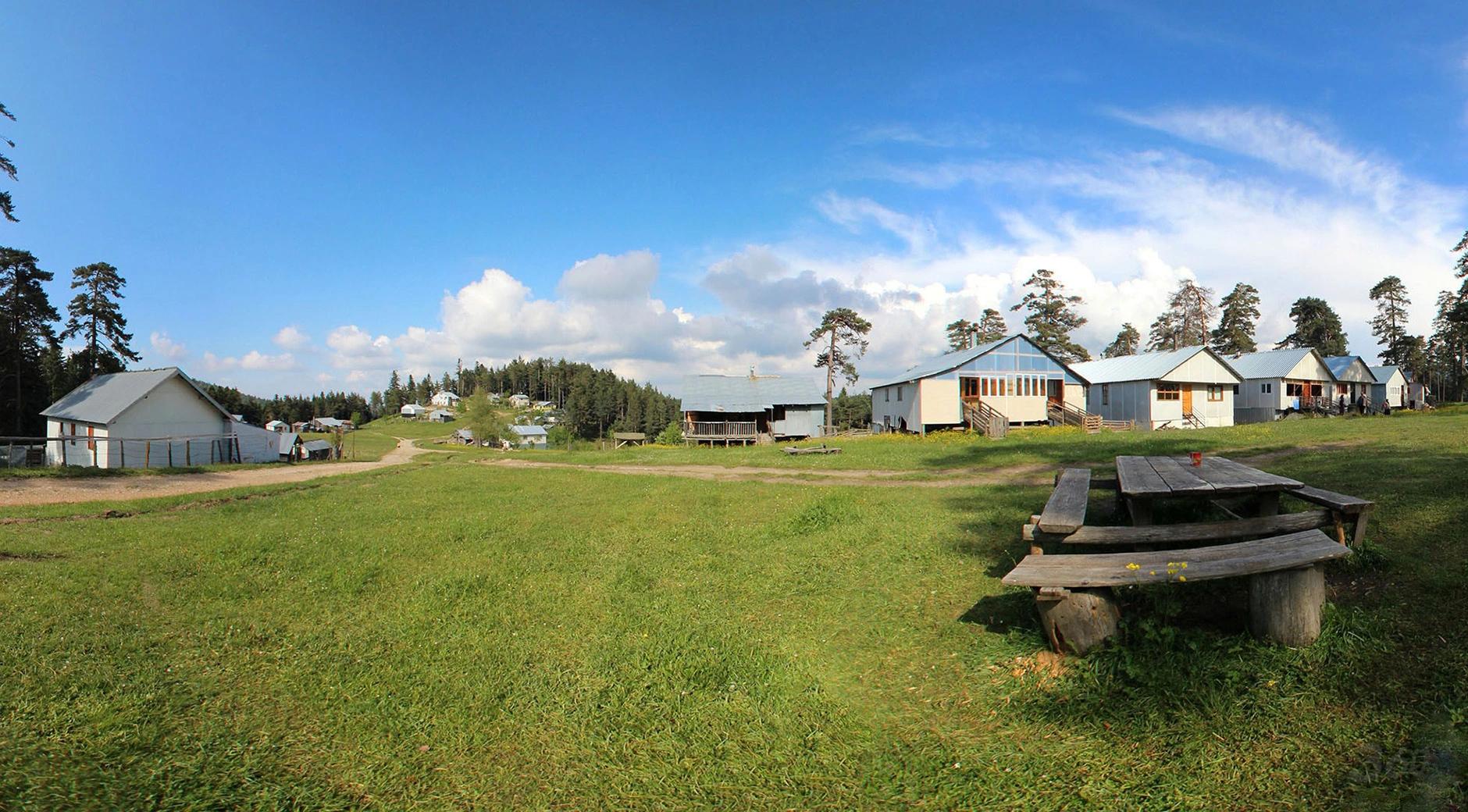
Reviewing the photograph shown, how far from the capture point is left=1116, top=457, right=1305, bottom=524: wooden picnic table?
543 cm

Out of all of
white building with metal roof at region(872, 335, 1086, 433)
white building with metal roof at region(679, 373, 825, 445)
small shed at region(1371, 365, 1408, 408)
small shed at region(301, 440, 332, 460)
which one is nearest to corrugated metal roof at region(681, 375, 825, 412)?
white building with metal roof at region(679, 373, 825, 445)

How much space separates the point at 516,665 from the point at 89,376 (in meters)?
49.3

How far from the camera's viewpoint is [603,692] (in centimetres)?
437

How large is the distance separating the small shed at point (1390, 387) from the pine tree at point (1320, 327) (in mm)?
10605

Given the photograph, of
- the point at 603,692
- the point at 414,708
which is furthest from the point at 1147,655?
the point at 414,708

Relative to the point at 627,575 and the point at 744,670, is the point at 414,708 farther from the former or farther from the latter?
the point at 627,575

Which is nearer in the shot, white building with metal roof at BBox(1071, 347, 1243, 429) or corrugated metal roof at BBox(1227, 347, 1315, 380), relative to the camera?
white building with metal roof at BBox(1071, 347, 1243, 429)

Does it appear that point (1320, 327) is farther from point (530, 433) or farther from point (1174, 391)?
point (530, 433)

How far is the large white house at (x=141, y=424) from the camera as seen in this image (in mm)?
27828

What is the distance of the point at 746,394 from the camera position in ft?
157

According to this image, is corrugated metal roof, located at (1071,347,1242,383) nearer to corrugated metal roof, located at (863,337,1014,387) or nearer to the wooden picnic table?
corrugated metal roof, located at (863,337,1014,387)

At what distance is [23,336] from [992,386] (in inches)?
2123

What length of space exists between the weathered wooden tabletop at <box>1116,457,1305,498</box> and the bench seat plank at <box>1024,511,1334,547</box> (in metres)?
0.39

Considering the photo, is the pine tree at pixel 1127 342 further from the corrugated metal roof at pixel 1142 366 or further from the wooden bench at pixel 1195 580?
the wooden bench at pixel 1195 580
